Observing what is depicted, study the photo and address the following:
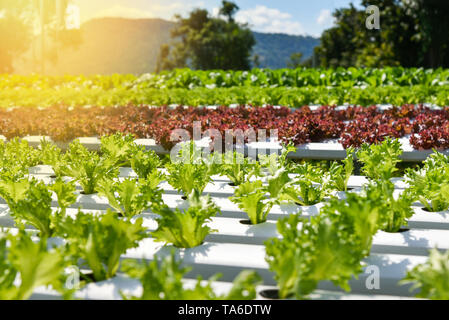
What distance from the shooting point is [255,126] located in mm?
7852

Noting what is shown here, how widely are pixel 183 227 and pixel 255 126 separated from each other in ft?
16.1

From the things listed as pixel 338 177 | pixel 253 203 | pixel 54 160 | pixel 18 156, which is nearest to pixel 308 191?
pixel 338 177

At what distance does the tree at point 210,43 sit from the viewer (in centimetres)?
7712

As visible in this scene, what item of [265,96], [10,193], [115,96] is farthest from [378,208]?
[115,96]

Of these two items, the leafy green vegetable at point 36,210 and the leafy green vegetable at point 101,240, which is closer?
the leafy green vegetable at point 101,240

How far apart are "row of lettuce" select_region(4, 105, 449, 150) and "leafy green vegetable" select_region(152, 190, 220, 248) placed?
11.4 feet

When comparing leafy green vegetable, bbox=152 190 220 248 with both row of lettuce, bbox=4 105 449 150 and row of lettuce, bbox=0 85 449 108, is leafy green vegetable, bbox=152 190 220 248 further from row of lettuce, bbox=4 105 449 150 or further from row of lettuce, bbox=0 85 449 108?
row of lettuce, bbox=0 85 449 108

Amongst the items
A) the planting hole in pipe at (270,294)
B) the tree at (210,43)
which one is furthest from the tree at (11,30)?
the planting hole in pipe at (270,294)

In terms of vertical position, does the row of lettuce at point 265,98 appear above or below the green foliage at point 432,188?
above

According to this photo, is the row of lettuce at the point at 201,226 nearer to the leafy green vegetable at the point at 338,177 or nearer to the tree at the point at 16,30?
the leafy green vegetable at the point at 338,177

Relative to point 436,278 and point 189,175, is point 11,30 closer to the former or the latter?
point 189,175

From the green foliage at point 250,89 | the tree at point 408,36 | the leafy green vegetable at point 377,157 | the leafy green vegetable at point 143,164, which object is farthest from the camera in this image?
the tree at point 408,36

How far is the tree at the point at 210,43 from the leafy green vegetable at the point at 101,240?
7408cm

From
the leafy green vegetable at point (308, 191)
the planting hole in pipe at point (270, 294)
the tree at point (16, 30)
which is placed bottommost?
the planting hole in pipe at point (270, 294)
